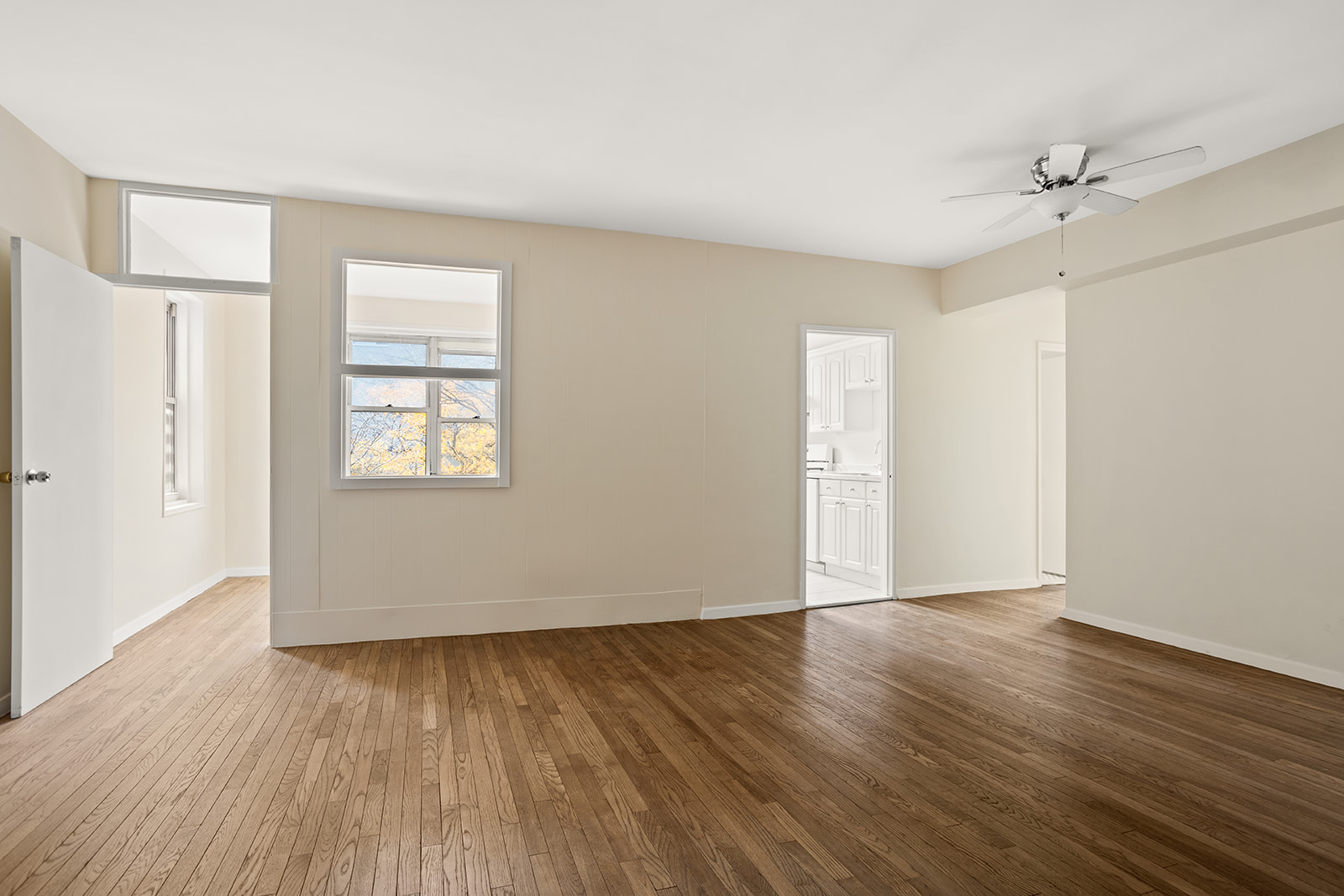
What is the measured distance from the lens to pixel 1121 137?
11.1 ft

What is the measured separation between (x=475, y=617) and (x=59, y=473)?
7.55 feet

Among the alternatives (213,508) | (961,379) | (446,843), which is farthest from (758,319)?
(213,508)

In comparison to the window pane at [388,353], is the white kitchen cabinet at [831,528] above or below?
below

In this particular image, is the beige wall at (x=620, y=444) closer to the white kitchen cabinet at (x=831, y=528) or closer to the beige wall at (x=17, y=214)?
the white kitchen cabinet at (x=831, y=528)

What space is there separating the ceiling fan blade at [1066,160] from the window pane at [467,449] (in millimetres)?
3616

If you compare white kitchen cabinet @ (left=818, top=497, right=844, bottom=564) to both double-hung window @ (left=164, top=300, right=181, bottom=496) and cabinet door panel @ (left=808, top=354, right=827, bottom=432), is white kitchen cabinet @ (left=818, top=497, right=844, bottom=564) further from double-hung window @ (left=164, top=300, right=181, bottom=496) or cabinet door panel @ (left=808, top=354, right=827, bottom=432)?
double-hung window @ (left=164, top=300, right=181, bottom=496)

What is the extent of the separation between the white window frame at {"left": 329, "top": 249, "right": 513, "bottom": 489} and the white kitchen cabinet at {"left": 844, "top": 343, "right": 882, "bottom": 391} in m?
3.32

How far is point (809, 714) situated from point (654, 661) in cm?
110

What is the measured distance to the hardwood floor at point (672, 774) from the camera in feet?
6.26

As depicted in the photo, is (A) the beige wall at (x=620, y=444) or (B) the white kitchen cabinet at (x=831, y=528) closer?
(A) the beige wall at (x=620, y=444)

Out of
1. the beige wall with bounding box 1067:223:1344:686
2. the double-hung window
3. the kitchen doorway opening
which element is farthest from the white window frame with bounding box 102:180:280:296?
the beige wall with bounding box 1067:223:1344:686

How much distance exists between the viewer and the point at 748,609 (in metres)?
5.14

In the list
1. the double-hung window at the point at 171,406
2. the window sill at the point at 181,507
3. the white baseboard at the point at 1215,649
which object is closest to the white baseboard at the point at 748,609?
the white baseboard at the point at 1215,649

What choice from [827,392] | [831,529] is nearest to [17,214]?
[831,529]
